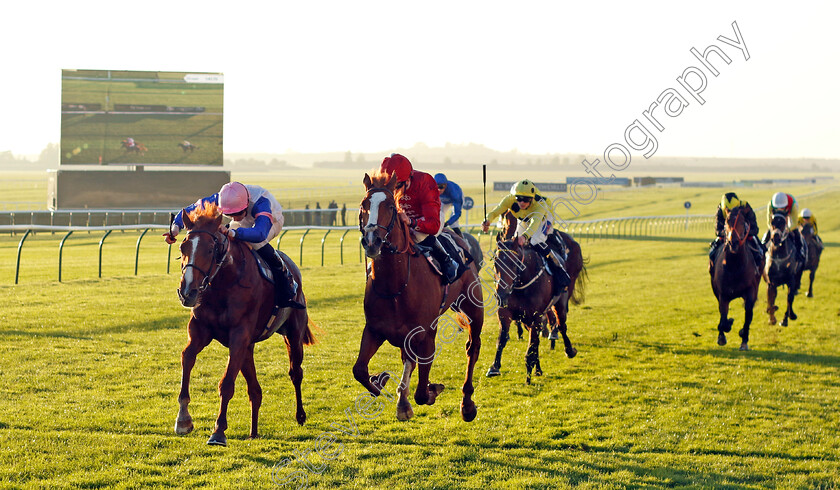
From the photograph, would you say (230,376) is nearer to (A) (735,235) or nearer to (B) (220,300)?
(B) (220,300)

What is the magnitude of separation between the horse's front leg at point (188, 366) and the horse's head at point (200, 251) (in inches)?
17.7

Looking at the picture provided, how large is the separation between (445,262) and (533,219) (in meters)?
2.35

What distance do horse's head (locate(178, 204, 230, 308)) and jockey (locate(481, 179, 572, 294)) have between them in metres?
3.22

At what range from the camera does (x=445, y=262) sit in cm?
664

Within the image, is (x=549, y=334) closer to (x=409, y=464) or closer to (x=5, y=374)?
(x=409, y=464)

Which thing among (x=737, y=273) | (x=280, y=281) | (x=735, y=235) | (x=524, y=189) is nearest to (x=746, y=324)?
(x=737, y=273)

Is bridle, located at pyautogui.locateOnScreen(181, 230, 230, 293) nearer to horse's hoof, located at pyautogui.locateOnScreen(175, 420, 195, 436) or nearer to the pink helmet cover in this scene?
the pink helmet cover

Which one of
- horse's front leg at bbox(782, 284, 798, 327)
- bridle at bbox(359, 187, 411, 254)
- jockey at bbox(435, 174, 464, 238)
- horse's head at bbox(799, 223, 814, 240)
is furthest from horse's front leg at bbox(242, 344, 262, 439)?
horse's head at bbox(799, 223, 814, 240)

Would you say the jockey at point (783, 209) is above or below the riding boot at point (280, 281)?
above

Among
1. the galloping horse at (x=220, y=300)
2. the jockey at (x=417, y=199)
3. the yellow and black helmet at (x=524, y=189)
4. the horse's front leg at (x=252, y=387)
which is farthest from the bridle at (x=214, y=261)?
the yellow and black helmet at (x=524, y=189)

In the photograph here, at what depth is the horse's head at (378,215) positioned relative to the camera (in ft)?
17.4

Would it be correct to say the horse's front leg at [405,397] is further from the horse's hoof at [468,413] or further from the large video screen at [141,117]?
the large video screen at [141,117]

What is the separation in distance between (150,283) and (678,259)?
52.2 feet

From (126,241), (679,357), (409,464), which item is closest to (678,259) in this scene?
(679,357)
